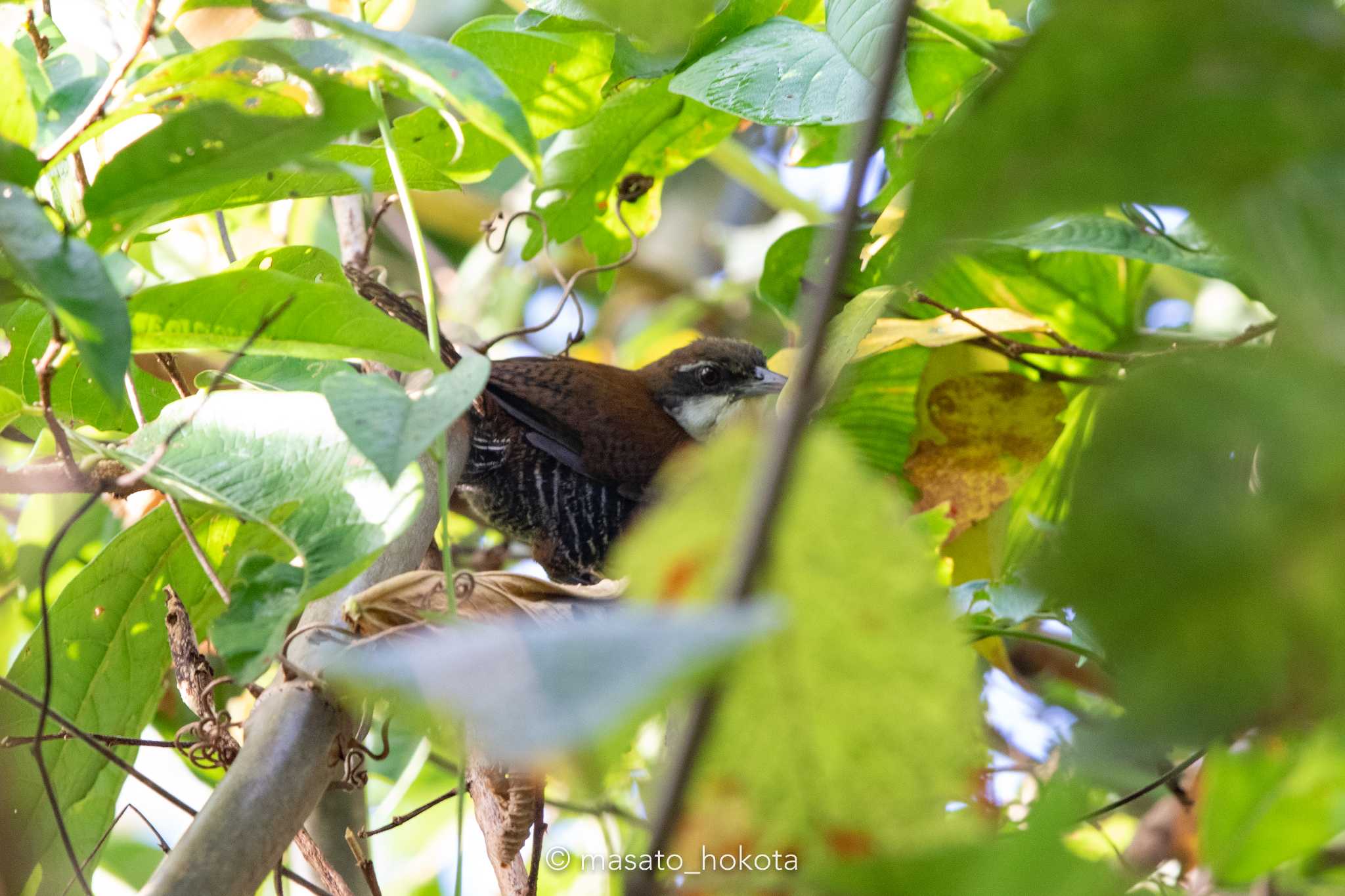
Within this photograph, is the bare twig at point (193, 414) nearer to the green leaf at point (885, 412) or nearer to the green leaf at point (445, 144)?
the green leaf at point (445, 144)

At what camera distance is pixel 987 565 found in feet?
5.97

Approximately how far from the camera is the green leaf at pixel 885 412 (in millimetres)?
1841

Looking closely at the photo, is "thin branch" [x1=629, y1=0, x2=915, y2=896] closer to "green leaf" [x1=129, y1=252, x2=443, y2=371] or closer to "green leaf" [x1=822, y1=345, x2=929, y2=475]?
"green leaf" [x1=129, y1=252, x2=443, y2=371]

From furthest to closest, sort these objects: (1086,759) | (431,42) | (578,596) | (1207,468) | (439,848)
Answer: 1. (439,848)
2. (578,596)
3. (431,42)
4. (1086,759)
5. (1207,468)

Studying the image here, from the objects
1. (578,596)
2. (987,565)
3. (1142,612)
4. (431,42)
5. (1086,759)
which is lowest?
(987,565)

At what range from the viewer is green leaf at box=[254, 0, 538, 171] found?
82cm

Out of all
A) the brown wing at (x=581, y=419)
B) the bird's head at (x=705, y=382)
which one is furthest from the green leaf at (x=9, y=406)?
the bird's head at (x=705, y=382)

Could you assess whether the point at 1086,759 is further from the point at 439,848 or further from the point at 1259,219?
the point at 439,848

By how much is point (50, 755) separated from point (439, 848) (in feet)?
3.46

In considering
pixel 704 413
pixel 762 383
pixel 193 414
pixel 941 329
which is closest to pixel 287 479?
pixel 193 414

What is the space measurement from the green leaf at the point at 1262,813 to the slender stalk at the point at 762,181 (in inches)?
85.4

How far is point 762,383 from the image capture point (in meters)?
3.37

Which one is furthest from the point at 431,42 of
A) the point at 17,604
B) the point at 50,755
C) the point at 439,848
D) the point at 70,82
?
the point at 439,848

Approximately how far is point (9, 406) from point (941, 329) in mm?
1114
